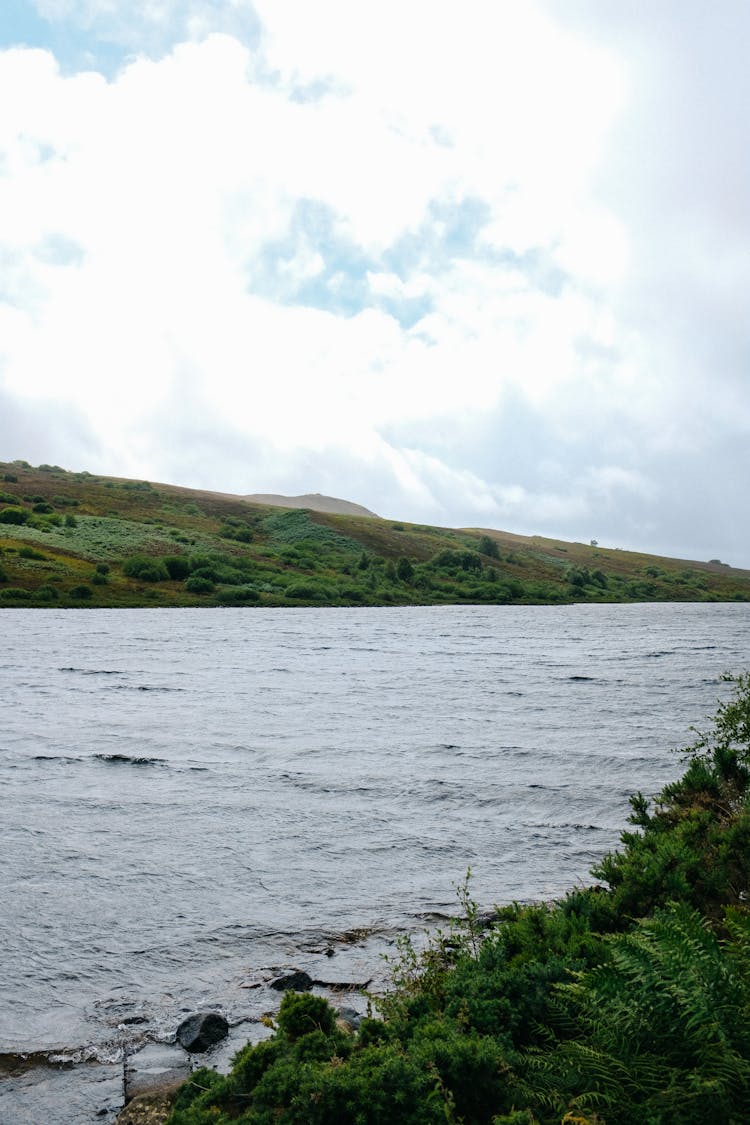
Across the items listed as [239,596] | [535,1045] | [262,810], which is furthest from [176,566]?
[535,1045]

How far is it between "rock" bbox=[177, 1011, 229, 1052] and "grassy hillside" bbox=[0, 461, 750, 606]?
76176mm

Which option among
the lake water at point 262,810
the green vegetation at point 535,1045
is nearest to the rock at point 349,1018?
the green vegetation at point 535,1045

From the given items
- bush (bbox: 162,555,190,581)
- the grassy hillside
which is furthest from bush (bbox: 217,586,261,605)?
bush (bbox: 162,555,190,581)

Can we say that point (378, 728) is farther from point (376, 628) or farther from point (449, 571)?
point (449, 571)

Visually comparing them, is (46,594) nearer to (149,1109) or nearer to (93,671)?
(93,671)

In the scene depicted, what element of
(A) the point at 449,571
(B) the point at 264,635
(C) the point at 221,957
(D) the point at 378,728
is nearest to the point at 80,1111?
(C) the point at 221,957

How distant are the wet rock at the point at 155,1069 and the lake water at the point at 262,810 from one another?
303mm

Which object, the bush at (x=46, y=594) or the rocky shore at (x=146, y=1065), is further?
the bush at (x=46, y=594)

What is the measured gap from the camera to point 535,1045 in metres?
5.66

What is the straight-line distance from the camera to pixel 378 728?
23078 mm

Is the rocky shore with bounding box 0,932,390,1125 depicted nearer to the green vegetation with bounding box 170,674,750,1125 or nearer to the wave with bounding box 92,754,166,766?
the green vegetation with bounding box 170,674,750,1125

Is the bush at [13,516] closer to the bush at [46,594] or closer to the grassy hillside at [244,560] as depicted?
the grassy hillside at [244,560]

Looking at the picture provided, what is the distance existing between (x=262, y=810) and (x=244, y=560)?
96.3m

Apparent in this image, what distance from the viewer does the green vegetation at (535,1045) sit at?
14.0ft
